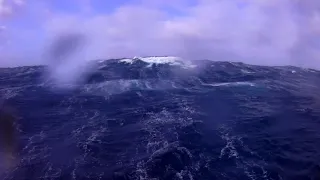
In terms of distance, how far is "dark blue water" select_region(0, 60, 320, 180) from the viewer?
3559cm

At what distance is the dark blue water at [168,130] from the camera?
3559 centimetres

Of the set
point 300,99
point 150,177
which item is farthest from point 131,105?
point 300,99

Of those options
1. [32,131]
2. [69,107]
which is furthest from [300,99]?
[32,131]

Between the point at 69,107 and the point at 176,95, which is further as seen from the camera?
the point at 176,95

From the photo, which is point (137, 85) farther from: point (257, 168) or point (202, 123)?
point (257, 168)

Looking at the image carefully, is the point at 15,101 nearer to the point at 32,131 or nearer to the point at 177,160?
the point at 32,131

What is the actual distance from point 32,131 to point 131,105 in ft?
72.3

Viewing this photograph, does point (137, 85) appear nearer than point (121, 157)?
No

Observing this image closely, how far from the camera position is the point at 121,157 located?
128ft

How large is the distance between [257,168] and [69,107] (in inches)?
1701

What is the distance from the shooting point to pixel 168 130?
156 ft

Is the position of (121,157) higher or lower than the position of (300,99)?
lower

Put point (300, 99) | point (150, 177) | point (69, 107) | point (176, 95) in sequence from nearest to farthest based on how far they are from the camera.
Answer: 1. point (150, 177)
2. point (69, 107)
3. point (300, 99)
4. point (176, 95)

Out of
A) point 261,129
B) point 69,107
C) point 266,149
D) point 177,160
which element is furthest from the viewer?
point 69,107
